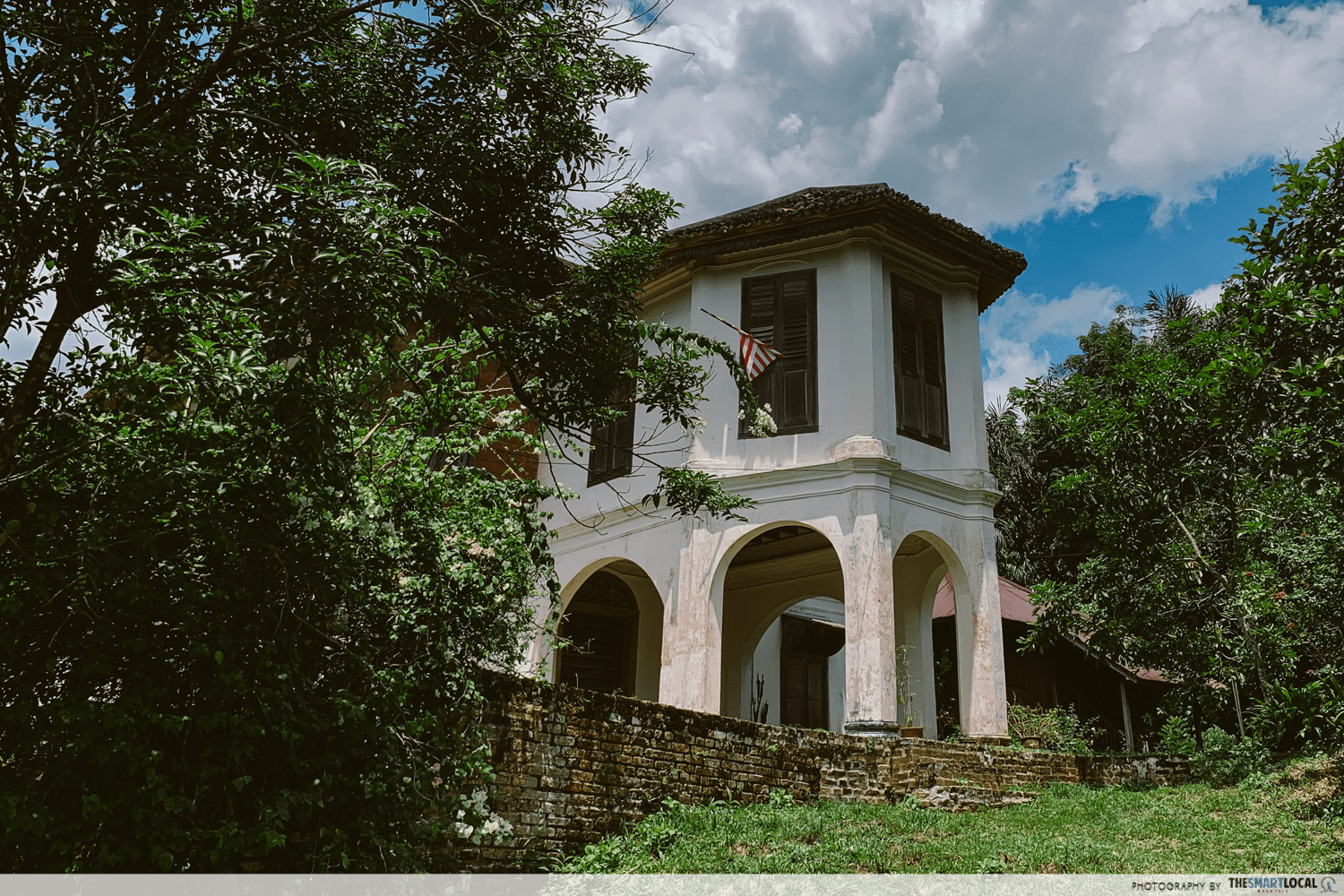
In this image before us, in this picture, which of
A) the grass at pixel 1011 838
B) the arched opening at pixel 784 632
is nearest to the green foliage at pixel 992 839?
the grass at pixel 1011 838

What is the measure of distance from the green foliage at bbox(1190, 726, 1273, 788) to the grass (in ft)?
2.61

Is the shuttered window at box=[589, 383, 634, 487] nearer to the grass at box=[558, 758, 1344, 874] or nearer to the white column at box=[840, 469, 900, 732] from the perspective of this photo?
the white column at box=[840, 469, 900, 732]

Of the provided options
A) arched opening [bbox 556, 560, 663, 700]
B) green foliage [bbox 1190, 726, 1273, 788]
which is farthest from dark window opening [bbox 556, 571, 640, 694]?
green foliage [bbox 1190, 726, 1273, 788]

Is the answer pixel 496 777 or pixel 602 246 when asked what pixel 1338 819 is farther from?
pixel 602 246

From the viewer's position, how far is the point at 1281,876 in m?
7.22

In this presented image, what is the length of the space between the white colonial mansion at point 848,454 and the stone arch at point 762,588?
208mm

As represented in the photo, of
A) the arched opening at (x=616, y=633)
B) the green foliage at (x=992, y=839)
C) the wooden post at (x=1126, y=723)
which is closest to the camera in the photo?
the green foliage at (x=992, y=839)

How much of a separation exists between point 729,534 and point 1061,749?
544 cm

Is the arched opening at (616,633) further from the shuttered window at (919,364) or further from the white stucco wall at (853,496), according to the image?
the shuttered window at (919,364)

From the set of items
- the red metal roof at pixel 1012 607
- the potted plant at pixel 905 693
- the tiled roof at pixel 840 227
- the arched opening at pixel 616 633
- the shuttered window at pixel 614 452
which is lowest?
the potted plant at pixel 905 693

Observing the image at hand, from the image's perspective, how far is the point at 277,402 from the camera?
181 inches

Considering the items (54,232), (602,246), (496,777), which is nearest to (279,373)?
(54,232)

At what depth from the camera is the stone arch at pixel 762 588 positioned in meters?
15.3

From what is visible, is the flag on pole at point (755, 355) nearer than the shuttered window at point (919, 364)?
Yes
